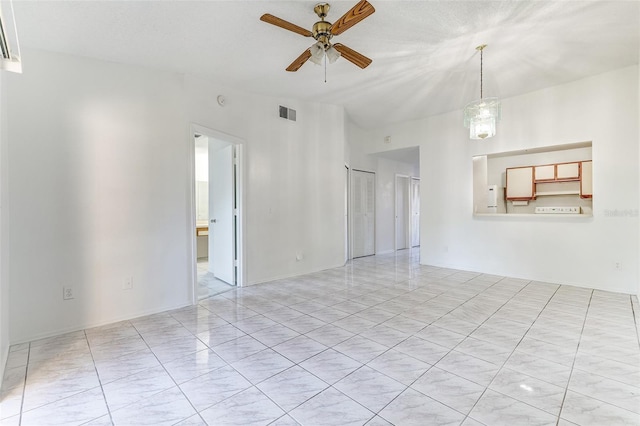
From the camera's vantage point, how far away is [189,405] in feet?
5.39

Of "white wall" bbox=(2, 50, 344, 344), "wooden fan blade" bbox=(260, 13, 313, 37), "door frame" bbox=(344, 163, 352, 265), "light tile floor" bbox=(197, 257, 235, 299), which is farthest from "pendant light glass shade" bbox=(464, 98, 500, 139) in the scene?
"light tile floor" bbox=(197, 257, 235, 299)

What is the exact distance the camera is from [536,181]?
4.77 metres

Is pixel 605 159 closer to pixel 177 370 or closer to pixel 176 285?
pixel 177 370

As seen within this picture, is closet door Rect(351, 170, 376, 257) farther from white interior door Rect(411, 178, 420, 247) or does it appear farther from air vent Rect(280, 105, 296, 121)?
air vent Rect(280, 105, 296, 121)

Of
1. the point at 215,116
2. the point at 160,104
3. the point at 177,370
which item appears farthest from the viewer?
the point at 215,116

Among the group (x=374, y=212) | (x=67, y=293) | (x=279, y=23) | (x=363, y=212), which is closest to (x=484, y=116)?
(x=279, y=23)

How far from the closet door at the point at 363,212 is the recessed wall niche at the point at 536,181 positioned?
2383 millimetres

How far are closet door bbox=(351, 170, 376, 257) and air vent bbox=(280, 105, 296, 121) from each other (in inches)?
86.8

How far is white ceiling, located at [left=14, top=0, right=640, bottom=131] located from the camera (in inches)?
90.8

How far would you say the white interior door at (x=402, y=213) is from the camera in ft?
25.3

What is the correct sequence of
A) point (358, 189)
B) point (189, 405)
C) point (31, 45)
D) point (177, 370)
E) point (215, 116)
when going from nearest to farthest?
1. point (189, 405)
2. point (177, 370)
3. point (31, 45)
4. point (215, 116)
5. point (358, 189)

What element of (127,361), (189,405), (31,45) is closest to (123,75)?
(31,45)

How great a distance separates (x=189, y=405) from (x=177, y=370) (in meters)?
0.45

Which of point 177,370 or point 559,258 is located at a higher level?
point 559,258
